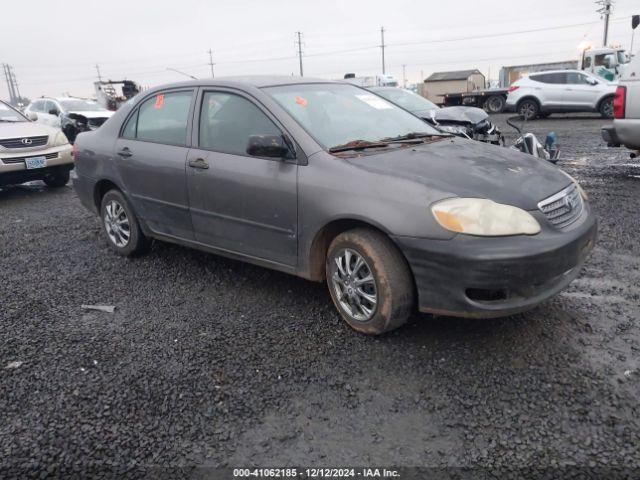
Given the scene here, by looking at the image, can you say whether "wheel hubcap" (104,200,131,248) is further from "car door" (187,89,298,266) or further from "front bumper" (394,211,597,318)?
"front bumper" (394,211,597,318)

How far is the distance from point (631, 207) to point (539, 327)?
3.59 m

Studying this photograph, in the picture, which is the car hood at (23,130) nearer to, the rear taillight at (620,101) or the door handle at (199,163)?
the door handle at (199,163)

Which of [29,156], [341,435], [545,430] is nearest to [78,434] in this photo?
[341,435]

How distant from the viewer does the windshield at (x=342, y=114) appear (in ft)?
11.5

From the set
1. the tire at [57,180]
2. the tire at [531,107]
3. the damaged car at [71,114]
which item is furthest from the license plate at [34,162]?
the tire at [531,107]

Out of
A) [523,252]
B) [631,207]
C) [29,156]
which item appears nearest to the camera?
[523,252]

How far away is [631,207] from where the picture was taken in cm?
587

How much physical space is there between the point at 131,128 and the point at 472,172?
3.07 m

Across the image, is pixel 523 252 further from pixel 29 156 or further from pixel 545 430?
pixel 29 156

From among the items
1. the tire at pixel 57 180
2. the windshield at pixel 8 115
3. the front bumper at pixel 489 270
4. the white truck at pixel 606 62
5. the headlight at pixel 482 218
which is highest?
the white truck at pixel 606 62

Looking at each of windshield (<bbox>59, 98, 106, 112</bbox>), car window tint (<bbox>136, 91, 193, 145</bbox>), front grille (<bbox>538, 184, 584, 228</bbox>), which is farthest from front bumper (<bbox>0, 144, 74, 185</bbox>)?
windshield (<bbox>59, 98, 106, 112</bbox>)

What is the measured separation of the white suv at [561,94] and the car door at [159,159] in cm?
1559

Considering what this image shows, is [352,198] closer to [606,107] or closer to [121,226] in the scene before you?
[121,226]

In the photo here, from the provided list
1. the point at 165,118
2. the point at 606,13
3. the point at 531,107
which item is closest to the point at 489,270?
the point at 165,118
